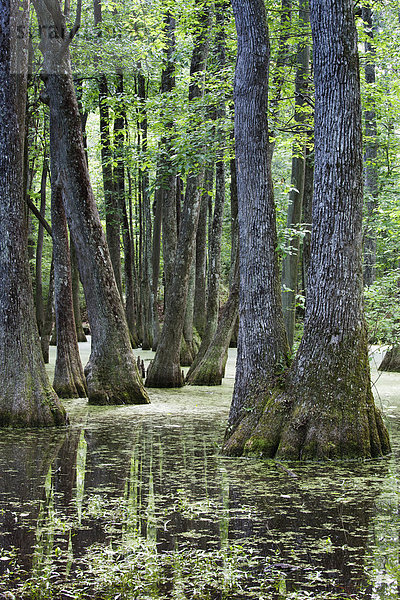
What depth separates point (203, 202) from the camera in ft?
59.2

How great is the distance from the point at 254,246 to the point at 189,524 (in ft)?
11.4

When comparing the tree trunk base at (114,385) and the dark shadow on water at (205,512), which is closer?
the dark shadow on water at (205,512)

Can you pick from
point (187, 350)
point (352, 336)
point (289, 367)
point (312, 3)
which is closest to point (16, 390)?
point (289, 367)

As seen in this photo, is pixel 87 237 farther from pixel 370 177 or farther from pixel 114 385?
pixel 370 177

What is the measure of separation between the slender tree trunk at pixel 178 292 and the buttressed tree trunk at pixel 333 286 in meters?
6.78

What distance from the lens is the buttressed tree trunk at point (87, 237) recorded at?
10.7m

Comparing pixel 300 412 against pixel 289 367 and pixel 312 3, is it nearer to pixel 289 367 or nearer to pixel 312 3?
pixel 289 367

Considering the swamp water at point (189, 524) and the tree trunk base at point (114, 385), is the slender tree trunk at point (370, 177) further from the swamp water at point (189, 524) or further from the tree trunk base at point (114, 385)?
the swamp water at point (189, 524)

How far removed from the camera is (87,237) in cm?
1086

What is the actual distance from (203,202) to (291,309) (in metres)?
5.82

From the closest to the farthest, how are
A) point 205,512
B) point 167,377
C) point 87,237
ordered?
point 205,512, point 87,237, point 167,377

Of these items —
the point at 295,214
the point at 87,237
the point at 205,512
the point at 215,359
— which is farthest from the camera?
the point at 215,359

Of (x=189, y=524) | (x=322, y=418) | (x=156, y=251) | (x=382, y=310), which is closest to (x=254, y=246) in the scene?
(x=322, y=418)

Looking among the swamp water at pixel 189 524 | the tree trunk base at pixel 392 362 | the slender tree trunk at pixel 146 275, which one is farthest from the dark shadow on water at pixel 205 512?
the slender tree trunk at pixel 146 275
